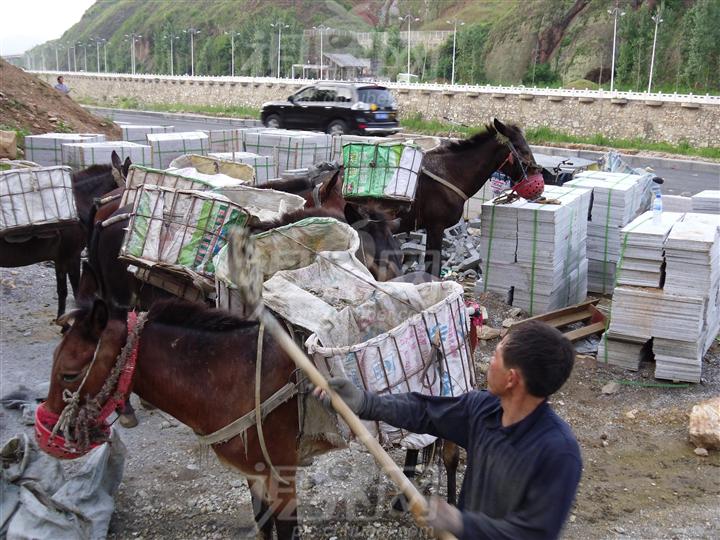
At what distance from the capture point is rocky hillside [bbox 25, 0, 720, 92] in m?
47.1

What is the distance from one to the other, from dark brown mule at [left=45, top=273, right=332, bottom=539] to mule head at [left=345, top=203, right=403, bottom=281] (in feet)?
5.96

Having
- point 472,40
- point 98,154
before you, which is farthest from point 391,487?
point 472,40

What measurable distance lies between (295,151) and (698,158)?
66.8 ft

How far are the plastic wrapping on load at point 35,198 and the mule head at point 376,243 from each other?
3241mm

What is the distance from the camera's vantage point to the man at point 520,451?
2.06 metres

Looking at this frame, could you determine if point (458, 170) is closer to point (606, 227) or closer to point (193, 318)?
point (606, 227)

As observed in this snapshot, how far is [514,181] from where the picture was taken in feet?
28.9

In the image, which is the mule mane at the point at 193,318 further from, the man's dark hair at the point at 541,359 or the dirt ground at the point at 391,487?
the man's dark hair at the point at 541,359

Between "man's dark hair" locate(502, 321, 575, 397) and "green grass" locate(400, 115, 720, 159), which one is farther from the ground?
"green grass" locate(400, 115, 720, 159)

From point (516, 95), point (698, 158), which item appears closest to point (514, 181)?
point (698, 158)

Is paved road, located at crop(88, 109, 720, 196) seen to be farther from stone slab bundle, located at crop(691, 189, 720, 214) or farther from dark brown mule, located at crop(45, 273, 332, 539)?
dark brown mule, located at crop(45, 273, 332, 539)

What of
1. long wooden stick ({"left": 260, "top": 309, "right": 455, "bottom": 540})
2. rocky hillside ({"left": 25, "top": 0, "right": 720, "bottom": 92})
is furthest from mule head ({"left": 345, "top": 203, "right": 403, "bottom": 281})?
rocky hillside ({"left": 25, "top": 0, "right": 720, "bottom": 92})

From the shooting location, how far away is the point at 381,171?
782 centimetres

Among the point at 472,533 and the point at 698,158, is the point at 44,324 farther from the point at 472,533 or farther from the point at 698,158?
the point at 698,158
